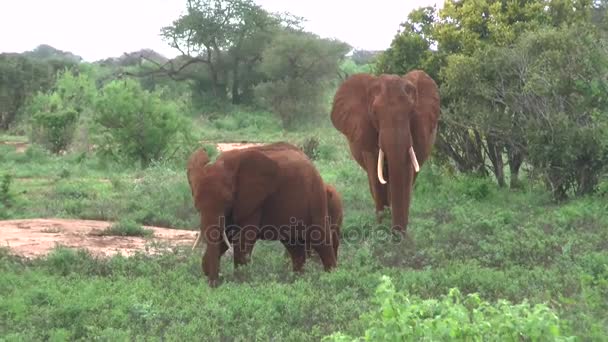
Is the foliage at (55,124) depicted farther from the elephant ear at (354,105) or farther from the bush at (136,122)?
the elephant ear at (354,105)

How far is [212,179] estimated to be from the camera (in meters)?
7.51

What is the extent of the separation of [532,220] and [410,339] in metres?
7.49

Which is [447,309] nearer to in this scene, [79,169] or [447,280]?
[447,280]

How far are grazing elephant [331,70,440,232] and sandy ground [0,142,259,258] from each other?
8.45 ft

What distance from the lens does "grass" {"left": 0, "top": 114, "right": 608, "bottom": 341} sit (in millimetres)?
5863

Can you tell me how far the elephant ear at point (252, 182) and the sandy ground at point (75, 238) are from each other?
7.11 feet

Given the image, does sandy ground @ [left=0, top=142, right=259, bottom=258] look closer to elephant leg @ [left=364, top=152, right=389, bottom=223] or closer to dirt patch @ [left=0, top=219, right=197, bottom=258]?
dirt patch @ [left=0, top=219, right=197, bottom=258]

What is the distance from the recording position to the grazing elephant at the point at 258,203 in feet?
24.6

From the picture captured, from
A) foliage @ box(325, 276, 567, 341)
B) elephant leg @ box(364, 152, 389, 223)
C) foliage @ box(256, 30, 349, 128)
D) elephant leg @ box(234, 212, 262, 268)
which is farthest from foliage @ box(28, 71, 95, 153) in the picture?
foliage @ box(325, 276, 567, 341)

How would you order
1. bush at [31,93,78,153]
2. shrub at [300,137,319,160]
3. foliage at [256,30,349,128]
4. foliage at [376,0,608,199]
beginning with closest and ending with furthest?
foliage at [376,0,608,199], shrub at [300,137,319,160], bush at [31,93,78,153], foliage at [256,30,349,128]

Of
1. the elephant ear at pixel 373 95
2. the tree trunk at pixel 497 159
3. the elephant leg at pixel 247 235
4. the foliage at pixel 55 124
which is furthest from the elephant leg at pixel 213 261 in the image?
the foliage at pixel 55 124

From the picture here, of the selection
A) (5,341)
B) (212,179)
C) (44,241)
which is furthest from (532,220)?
(5,341)

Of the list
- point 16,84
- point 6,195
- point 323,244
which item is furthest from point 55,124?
point 323,244

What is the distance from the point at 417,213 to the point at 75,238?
15.7 feet
